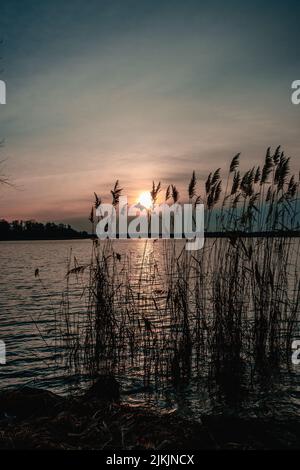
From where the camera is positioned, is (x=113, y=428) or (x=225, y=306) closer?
(x=113, y=428)

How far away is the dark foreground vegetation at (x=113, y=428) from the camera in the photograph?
4.70 meters

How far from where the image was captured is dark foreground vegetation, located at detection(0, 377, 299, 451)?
15.4 ft

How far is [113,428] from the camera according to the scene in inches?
202

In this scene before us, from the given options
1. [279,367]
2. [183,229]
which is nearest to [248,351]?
[279,367]

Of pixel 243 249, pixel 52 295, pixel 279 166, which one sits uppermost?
pixel 279 166

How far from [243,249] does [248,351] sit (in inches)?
79.0

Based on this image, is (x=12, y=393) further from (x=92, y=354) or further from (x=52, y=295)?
(x=52, y=295)

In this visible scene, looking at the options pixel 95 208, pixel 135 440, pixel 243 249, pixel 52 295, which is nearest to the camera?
pixel 135 440

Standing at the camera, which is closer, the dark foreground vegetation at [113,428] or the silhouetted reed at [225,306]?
the dark foreground vegetation at [113,428]

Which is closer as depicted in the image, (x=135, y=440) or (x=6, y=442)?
(x=6, y=442)

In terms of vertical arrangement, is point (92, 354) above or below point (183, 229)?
below

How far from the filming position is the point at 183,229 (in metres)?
9.05

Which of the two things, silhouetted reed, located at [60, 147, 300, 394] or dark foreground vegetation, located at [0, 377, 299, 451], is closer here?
dark foreground vegetation, located at [0, 377, 299, 451]
